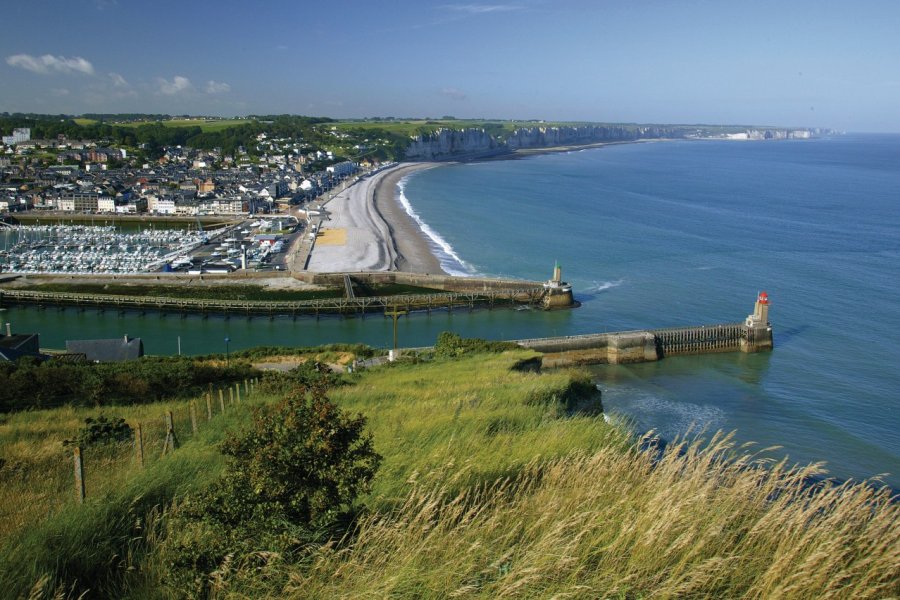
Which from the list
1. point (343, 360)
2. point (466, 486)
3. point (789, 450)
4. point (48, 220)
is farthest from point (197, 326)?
point (48, 220)

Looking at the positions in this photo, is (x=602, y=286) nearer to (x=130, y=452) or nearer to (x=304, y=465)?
(x=130, y=452)

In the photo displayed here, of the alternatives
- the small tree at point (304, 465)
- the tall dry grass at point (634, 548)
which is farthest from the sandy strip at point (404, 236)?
the tall dry grass at point (634, 548)

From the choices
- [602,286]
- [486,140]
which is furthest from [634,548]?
[486,140]

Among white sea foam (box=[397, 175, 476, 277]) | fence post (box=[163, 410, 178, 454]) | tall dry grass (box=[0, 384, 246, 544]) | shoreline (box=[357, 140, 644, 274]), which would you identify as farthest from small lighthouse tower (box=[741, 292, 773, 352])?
fence post (box=[163, 410, 178, 454])

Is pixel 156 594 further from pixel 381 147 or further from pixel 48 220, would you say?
pixel 381 147

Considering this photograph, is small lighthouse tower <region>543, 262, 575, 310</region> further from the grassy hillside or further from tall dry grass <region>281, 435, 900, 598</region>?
tall dry grass <region>281, 435, 900, 598</region>

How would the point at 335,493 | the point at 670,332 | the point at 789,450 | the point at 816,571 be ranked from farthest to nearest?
the point at 670,332 < the point at 789,450 < the point at 335,493 < the point at 816,571

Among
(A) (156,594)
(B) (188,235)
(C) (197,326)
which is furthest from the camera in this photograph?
(B) (188,235)

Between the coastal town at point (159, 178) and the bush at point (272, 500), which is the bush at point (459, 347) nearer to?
the bush at point (272, 500)
